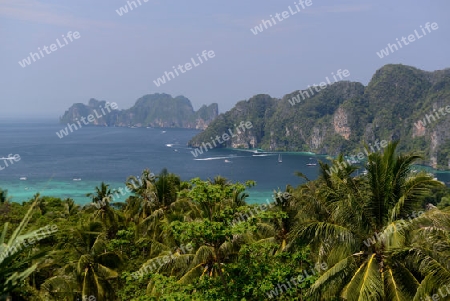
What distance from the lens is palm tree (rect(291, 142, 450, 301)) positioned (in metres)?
8.35

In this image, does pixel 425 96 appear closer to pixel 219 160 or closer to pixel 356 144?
→ pixel 356 144

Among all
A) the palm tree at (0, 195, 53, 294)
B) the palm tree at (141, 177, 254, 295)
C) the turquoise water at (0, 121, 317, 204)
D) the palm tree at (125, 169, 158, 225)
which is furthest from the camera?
the turquoise water at (0, 121, 317, 204)

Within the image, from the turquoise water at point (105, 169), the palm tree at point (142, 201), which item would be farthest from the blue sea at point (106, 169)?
the palm tree at point (142, 201)

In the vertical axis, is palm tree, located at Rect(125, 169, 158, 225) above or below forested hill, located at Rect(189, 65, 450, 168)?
above

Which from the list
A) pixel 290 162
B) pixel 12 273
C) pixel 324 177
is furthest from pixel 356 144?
pixel 12 273

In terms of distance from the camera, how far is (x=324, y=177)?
60.6 feet

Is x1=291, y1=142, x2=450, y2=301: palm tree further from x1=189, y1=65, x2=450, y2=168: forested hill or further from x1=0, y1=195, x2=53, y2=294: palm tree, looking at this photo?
x1=189, y1=65, x2=450, y2=168: forested hill

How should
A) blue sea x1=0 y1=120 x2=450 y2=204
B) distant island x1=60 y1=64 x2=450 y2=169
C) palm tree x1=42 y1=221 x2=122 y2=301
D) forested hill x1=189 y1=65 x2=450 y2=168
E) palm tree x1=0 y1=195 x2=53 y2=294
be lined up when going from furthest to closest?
1. forested hill x1=189 y1=65 x2=450 y2=168
2. distant island x1=60 y1=64 x2=450 y2=169
3. blue sea x1=0 y1=120 x2=450 y2=204
4. palm tree x1=42 y1=221 x2=122 y2=301
5. palm tree x1=0 y1=195 x2=53 y2=294

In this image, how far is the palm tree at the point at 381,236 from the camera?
27.4ft

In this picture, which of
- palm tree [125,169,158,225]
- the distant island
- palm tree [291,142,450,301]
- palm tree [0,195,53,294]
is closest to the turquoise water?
palm tree [125,169,158,225]

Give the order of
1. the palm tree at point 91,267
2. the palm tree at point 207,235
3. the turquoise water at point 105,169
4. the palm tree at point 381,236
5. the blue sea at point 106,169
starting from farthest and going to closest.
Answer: the turquoise water at point 105,169, the blue sea at point 106,169, the palm tree at point 91,267, the palm tree at point 207,235, the palm tree at point 381,236

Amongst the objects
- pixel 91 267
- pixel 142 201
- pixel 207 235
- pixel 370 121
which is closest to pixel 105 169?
pixel 142 201

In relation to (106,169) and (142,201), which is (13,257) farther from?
(106,169)

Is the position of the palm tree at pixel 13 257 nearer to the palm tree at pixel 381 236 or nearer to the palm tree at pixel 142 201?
the palm tree at pixel 381 236
